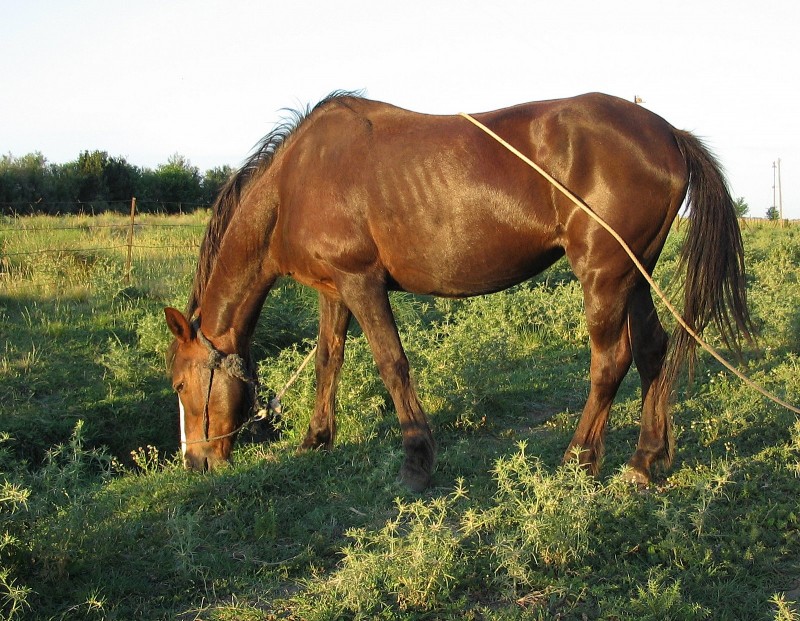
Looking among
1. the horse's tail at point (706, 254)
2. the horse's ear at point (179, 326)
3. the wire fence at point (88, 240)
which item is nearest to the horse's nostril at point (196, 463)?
the horse's ear at point (179, 326)

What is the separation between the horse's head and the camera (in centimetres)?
537

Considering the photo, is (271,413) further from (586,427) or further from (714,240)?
(714,240)

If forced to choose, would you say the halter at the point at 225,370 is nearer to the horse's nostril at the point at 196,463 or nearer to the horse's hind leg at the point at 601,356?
the horse's nostril at the point at 196,463

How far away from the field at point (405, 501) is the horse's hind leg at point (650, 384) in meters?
0.16

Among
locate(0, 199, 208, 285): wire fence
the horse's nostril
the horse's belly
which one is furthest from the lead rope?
locate(0, 199, 208, 285): wire fence

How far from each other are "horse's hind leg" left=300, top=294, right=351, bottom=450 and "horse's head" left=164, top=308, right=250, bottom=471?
0.53 m

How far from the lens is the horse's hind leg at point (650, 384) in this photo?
15.7 feet

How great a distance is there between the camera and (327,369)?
566 centimetres

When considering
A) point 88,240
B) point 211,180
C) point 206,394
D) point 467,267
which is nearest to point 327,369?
point 206,394

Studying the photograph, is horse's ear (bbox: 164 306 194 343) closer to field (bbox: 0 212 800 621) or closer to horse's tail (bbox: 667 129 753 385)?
field (bbox: 0 212 800 621)

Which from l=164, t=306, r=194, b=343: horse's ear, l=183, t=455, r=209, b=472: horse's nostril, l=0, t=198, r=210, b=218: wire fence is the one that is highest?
l=0, t=198, r=210, b=218: wire fence

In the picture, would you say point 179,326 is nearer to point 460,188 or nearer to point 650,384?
point 460,188

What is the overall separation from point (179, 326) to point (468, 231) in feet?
6.86

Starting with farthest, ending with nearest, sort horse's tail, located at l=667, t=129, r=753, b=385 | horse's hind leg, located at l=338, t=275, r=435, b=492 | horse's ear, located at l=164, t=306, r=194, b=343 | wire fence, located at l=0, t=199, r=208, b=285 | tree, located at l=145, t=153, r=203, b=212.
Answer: tree, located at l=145, t=153, r=203, b=212, wire fence, located at l=0, t=199, r=208, b=285, horse's ear, located at l=164, t=306, r=194, b=343, horse's hind leg, located at l=338, t=275, r=435, b=492, horse's tail, located at l=667, t=129, r=753, b=385
